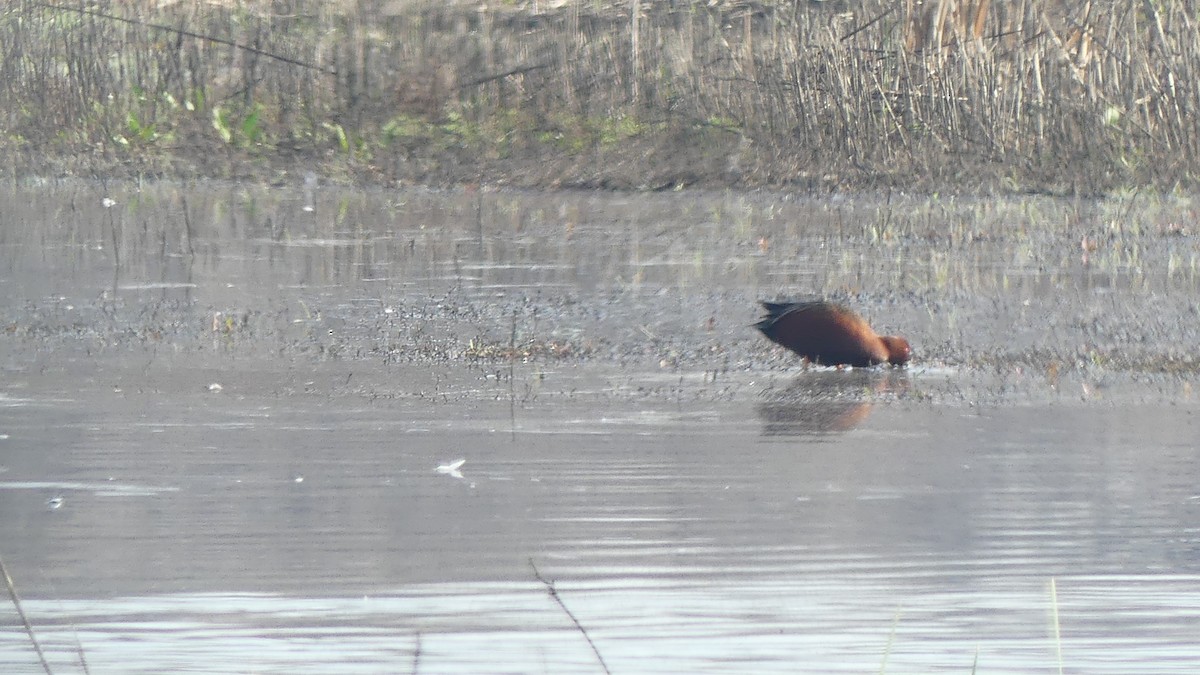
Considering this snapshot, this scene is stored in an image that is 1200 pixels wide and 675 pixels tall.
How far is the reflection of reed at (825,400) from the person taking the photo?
6.51 meters

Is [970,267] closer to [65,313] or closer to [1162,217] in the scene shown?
[1162,217]

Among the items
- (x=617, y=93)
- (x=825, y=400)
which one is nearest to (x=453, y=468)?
(x=825, y=400)

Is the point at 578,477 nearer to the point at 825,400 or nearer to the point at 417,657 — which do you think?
the point at 825,400

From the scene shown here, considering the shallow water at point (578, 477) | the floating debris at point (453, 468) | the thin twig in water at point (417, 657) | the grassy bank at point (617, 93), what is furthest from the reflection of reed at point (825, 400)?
the grassy bank at point (617, 93)

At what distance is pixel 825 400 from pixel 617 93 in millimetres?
10093

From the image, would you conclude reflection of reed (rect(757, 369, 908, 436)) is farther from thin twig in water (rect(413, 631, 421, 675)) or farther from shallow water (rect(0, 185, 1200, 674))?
thin twig in water (rect(413, 631, 421, 675))

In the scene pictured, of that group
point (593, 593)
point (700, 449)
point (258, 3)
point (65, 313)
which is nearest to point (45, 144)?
point (258, 3)

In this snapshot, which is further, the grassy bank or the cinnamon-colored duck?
the grassy bank

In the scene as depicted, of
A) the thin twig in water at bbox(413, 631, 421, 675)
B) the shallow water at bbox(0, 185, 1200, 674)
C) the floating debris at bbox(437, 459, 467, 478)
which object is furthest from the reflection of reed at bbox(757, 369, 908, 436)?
the thin twig in water at bbox(413, 631, 421, 675)

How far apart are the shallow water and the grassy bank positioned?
4.73 meters

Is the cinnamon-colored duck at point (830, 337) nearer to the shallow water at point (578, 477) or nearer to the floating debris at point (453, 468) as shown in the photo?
the shallow water at point (578, 477)

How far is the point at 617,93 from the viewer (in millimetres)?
16750

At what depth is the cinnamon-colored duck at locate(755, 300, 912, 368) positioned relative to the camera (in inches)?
293

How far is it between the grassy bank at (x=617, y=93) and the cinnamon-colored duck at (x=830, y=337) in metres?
7.22
